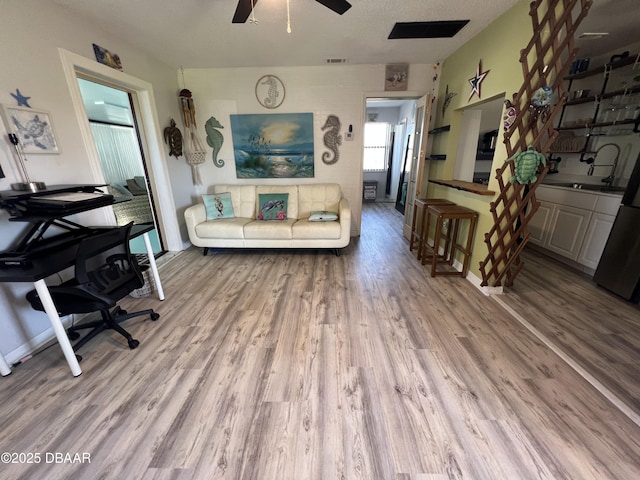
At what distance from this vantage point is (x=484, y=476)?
1.02 metres

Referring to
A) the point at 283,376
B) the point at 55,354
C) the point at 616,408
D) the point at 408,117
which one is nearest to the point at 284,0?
the point at 283,376

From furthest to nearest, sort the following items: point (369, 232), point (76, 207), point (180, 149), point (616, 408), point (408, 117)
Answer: point (408, 117), point (369, 232), point (180, 149), point (76, 207), point (616, 408)

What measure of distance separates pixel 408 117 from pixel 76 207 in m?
5.77

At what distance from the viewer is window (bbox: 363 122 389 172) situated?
651cm

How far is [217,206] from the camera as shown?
3396 millimetres

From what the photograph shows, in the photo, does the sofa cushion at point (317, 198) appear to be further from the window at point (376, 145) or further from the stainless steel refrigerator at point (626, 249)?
the window at point (376, 145)

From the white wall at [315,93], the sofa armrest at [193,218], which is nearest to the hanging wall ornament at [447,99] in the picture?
the white wall at [315,93]

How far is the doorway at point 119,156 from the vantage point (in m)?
3.38

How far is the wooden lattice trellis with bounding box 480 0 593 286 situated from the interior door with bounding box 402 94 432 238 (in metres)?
1.28

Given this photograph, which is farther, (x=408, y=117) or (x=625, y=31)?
(x=408, y=117)

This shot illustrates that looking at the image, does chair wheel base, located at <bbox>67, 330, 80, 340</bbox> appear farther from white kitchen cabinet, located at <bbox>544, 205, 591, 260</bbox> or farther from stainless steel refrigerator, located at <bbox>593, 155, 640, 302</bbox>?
white kitchen cabinet, located at <bbox>544, 205, 591, 260</bbox>

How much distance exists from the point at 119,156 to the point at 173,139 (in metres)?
1.35

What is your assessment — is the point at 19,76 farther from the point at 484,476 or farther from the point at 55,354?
the point at 484,476

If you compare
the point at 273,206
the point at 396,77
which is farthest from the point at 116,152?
the point at 396,77
